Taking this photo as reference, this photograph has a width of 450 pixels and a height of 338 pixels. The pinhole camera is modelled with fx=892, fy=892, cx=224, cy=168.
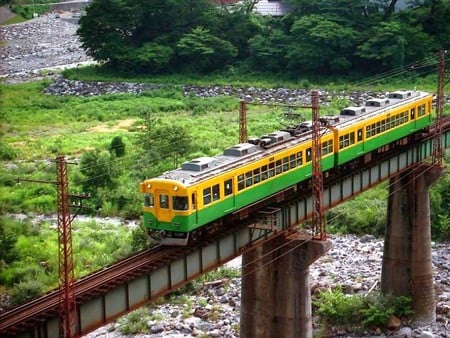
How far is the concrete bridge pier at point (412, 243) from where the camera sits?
141 feet

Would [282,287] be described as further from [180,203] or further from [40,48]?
[40,48]

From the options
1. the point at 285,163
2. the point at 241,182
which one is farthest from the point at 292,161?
the point at 241,182

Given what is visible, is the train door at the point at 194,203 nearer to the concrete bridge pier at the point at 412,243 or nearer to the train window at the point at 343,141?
the train window at the point at 343,141

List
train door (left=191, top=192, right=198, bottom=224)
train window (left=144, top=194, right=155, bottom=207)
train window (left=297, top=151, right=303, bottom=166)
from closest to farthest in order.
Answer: train door (left=191, top=192, right=198, bottom=224) < train window (left=144, top=194, right=155, bottom=207) < train window (left=297, top=151, right=303, bottom=166)

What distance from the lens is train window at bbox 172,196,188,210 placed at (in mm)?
28266

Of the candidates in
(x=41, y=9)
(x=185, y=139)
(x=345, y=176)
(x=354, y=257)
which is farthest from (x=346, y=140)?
(x=41, y=9)

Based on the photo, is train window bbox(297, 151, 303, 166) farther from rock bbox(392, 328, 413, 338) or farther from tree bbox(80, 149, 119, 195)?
tree bbox(80, 149, 119, 195)

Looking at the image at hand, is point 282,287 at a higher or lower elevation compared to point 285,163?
lower

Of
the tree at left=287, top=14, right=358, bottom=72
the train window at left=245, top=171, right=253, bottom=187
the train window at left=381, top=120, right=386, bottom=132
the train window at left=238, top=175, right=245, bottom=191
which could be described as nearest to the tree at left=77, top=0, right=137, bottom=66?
the tree at left=287, top=14, right=358, bottom=72

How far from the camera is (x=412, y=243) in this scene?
1693 inches

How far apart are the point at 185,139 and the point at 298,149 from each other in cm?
3057

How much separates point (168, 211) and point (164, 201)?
40 cm

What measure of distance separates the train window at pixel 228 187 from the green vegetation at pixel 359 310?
14082 millimetres

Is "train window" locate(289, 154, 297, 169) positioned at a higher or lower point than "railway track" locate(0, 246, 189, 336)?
higher
